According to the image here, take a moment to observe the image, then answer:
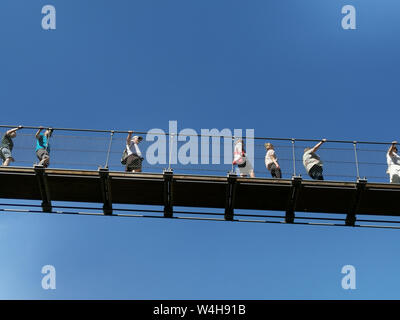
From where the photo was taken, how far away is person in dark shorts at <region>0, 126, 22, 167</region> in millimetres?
13422

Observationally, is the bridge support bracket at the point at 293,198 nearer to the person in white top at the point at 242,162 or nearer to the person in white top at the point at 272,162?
the person in white top at the point at 272,162

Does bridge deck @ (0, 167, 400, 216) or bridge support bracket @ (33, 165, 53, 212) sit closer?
bridge support bracket @ (33, 165, 53, 212)

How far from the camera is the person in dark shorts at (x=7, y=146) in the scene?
1342cm

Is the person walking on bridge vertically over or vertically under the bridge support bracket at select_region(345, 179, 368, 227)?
over

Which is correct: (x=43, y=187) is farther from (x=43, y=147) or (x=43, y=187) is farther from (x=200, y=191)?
(x=200, y=191)

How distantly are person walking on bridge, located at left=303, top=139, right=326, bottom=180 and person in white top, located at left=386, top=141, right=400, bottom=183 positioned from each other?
5.68ft

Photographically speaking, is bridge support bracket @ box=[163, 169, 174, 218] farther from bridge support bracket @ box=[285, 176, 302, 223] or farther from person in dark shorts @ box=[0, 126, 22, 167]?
person in dark shorts @ box=[0, 126, 22, 167]

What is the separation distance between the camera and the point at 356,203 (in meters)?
13.2

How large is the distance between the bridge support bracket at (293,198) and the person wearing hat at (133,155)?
356 centimetres

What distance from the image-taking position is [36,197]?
13320 mm

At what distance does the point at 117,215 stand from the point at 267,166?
12.2ft

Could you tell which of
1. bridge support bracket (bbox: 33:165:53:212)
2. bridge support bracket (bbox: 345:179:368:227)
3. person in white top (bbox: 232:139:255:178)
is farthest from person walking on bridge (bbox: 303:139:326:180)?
bridge support bracket (bbox: 33:165:53:212)
